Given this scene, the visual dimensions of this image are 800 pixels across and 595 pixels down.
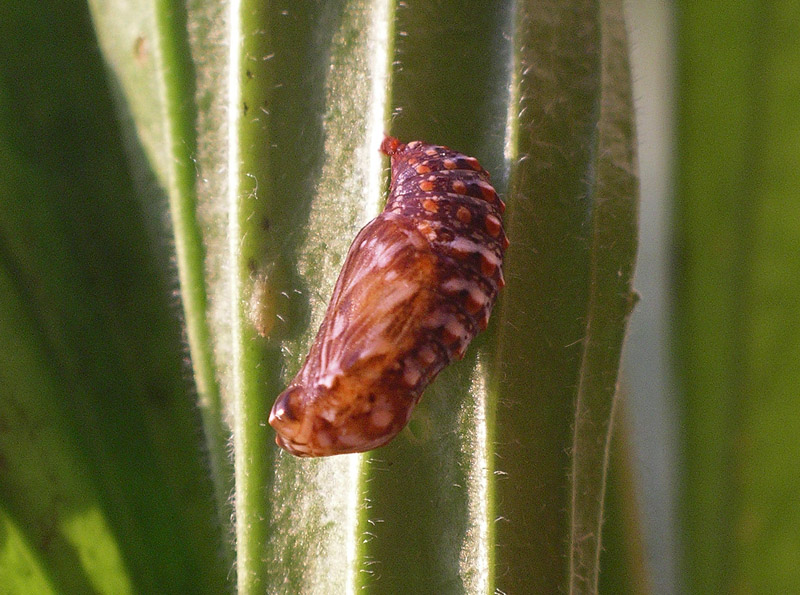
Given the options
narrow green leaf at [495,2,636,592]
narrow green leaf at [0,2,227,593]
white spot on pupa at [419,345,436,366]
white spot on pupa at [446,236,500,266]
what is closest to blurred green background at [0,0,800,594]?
narrow green leaf at [0,2,227,593]

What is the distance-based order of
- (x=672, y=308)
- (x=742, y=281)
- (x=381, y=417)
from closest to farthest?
(x=381, y=417)
(x=742, y=281)
(x=672, y=308)

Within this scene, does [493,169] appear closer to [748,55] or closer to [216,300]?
[216,300]

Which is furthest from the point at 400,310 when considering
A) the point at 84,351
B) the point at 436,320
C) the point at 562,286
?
the point at 84,351

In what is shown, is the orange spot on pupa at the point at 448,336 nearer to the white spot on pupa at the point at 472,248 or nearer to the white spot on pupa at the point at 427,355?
the white spot on pupa at the point at 427,355

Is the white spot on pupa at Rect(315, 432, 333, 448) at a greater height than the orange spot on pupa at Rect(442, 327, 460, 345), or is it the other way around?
the orange spot on pupa at Rect(442, 327, 460, 345)

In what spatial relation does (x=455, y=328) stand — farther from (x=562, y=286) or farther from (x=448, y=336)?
(x=562, y=286)

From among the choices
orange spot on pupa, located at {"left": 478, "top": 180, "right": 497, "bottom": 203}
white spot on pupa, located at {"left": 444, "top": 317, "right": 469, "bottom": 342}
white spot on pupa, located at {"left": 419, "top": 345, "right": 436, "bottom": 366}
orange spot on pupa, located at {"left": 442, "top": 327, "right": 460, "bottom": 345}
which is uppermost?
orange spot on pupa, located at {"left": 478, "top": 180, "right": 497, "bottom": 203}

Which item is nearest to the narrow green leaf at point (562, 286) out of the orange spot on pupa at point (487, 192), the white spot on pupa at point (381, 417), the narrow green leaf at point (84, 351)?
the orange spot on pupa at point (487, 192)

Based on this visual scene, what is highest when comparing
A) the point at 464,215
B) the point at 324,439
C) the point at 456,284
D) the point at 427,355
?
the point at 464,215

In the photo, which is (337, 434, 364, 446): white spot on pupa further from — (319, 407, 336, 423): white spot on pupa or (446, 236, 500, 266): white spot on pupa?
(446, 236, 500, 266): white spot on pupa
